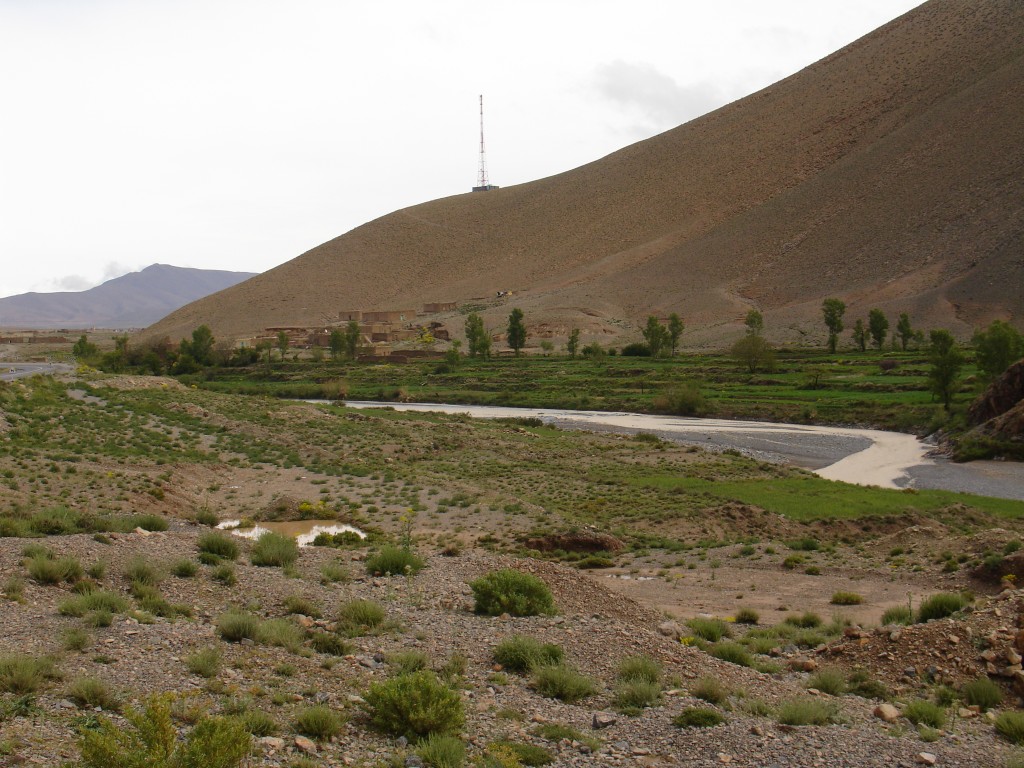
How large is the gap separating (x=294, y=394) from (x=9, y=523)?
6052cm

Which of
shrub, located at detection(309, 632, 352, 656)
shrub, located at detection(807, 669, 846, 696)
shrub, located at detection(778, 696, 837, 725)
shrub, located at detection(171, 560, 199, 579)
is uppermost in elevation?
shrub, located at detection(171, 560, 199, 579)

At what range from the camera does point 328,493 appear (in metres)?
31.7

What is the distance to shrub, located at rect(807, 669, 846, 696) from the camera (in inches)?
446

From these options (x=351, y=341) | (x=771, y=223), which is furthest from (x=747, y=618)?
(x=771, y=223)

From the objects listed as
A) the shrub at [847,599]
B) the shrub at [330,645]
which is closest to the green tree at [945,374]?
the shrub at [847,599]

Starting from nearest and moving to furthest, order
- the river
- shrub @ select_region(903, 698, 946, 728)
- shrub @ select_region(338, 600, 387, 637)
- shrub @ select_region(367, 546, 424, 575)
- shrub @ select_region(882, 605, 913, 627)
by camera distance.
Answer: shrub @ select_region(903, 698, 946, 728) < shrub @ select_region(338, 600, 387, 637) < shrub @ select_region(882, 605, 913, 627) < shrub @ select_region(367, 546, 424, 575) < the river

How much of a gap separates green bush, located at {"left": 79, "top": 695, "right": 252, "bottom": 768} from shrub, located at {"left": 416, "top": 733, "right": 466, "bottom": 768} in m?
1.65

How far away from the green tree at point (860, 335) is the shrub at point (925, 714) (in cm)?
7718

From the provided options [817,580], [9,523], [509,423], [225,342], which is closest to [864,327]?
[509,423]

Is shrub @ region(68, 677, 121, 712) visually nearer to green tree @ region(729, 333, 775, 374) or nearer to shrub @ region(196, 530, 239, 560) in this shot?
shrub @ region(196, 530, 239, 560)

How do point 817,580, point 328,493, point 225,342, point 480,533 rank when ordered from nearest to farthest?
point 817,580 < point 480,533 < point 328,493 < point 225,342

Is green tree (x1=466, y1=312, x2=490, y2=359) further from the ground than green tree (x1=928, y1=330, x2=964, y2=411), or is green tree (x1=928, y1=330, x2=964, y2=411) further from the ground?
green tree (x1=466, y1=312, x2=490, y2=359)

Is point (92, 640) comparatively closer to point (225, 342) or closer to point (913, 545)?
point (913, 545)

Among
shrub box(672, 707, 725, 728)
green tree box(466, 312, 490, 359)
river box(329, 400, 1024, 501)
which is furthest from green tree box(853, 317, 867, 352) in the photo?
shrub box(672, 707, 725, 728)
